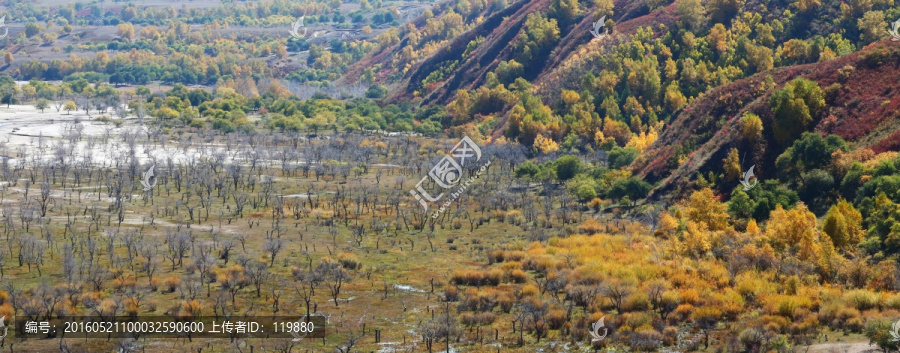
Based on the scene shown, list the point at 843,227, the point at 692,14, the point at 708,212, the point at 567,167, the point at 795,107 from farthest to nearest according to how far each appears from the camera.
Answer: the point at 692,14 → the point at 567,167 → the point at 795,107 → the point at 708,212 → the point at 843,227

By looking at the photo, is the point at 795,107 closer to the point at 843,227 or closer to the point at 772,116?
the point at 772,116

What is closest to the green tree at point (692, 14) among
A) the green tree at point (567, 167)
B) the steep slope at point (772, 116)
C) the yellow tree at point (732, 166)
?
the steep slope at point (772, 116)

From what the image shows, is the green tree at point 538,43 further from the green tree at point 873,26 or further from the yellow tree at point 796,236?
the yellow tree at point 796,236

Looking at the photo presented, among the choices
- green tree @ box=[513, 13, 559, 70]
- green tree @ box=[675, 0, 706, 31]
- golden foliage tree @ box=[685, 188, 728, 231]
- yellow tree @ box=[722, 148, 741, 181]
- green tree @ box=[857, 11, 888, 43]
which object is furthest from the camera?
green tree @ box=[513, 13, 559, 70]

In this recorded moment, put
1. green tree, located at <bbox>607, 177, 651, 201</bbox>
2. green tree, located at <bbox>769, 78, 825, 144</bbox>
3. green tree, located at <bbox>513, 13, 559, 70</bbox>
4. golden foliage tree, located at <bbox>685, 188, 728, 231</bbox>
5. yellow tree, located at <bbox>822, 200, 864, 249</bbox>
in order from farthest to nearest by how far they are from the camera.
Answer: green tree, located at <bbox>513, 13, 559, 70</bbox>
green tree, located at <bbox>607, 177, 651, 201</bbox>
green tree, located at <bbox>769, 78, 825, 144</bbox>
golden foliage tree, located at <bbox>685, 188, 728, 231</bbox>
yellow tree, located at <bbox>822, 200, 864, 249</bbox>

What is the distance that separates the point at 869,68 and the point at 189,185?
73568 millimetres

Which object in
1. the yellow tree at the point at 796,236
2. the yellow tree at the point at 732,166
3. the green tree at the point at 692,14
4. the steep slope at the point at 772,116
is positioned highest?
the green tree at the point at 692,14

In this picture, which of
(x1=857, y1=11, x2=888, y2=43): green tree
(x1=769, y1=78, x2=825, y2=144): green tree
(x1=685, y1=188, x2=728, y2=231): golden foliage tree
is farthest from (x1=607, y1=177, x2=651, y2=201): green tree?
(x1=857, y1=11, x2=888, y2=43): green tree

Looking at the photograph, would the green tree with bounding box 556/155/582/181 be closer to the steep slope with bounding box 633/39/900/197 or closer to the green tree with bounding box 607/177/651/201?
the steep slope with bounding box 633/39/900/197

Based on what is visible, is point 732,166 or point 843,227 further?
point 732,166

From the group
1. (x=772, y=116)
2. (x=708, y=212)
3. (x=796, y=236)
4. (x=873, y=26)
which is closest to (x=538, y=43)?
(x=873, y=26)

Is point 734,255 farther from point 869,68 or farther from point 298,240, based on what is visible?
point 869,68

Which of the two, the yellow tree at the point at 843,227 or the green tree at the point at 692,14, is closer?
the yellow tree at the point at 843,227

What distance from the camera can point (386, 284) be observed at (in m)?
65.9
